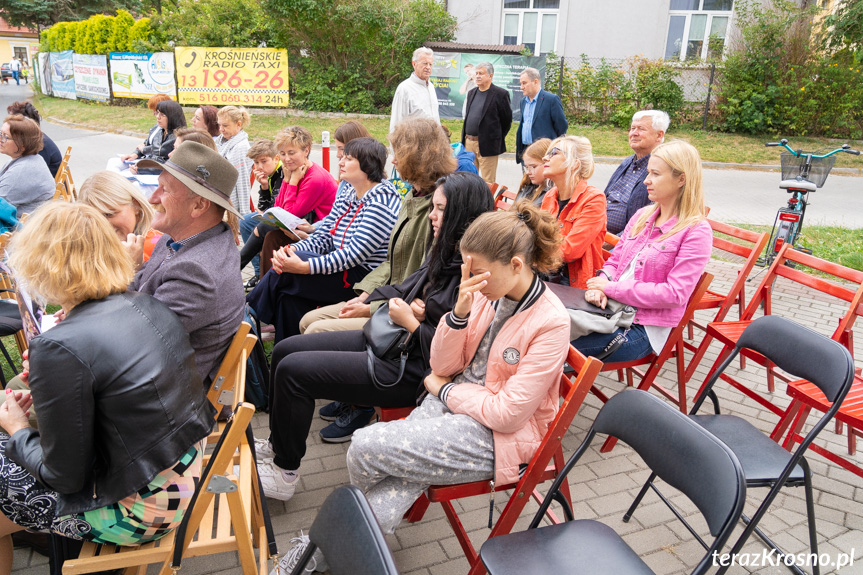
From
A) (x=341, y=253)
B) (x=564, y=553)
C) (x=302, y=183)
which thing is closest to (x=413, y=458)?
(x=564, y=553)

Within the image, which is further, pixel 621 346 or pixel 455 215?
pixel 621 346

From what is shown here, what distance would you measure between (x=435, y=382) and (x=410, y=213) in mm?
1253

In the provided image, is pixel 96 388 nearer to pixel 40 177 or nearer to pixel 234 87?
pixel 40 177

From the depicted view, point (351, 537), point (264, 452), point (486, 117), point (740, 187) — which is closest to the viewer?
point (351, 537)

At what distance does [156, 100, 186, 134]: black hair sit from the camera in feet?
22.4

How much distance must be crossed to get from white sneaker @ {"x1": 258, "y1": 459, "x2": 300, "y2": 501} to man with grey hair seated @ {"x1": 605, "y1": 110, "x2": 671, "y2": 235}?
10.2ft

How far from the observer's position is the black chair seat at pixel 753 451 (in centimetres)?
231

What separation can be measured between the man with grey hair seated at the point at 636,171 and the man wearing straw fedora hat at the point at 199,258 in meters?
3.08

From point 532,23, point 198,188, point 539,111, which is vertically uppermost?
point 532,23

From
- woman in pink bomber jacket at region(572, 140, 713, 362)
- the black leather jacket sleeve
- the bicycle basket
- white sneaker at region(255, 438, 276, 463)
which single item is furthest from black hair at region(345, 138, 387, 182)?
the bicycle basket

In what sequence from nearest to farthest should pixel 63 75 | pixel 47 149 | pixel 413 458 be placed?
pixel 413 458 < pixel 47 149 < pixel 63 75

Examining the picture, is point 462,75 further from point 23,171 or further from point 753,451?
point 753,451

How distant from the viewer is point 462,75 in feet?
50.7

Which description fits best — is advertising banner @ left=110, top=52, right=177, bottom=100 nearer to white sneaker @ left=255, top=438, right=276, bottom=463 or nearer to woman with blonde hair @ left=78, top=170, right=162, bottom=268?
woman with blonde hair @ left=78, top=170, right=162, bottom=268
